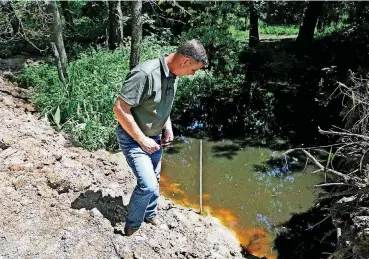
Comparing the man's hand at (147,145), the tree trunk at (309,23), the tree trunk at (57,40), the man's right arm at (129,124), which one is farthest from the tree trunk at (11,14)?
the tree trunk at (309,23)

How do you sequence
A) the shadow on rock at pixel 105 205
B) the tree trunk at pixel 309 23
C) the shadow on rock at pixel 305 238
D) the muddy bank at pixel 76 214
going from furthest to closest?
the tree trunk at pixel 309 23
the shadow on rock at pixel 305 238
the shadow on rock at pixel 105 205
the muddy bank at pixel 76 214

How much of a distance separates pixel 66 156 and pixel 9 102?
7.04 feet

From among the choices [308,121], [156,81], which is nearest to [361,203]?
[156,81]

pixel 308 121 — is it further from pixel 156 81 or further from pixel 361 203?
pixel 156 81

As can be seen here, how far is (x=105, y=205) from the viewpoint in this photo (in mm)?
3732

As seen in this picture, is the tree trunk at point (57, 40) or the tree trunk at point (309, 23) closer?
the tree trunk at point (57, 40)

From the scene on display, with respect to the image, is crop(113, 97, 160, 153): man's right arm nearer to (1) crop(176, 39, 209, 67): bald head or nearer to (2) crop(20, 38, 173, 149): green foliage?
(1) crop(176, 39, 209, 67): bald head

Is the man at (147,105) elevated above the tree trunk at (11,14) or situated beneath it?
situated beneath

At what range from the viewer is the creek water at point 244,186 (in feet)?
15.2

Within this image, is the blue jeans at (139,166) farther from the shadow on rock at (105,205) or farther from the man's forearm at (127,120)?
the shadow on rock at (105,205)

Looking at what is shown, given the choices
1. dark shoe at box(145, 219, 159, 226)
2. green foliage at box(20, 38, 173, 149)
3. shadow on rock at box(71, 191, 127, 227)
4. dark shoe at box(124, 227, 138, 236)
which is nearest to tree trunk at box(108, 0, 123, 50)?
green foliage at box(20, 38, 173, 149)

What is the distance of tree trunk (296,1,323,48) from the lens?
1278 cm

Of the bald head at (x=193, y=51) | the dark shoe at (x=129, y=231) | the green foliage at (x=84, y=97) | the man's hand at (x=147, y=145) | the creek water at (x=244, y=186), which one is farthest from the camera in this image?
the green foliage at (x=84, y=97)

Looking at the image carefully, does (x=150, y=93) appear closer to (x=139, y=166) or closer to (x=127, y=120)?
(x=127, y=120)
